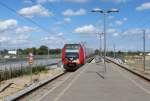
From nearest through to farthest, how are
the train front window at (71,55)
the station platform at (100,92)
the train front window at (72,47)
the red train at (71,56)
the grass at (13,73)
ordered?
the station platform at (100,92)
the grass at (13,73)
the red train at (71,56)
the train front window at (71,55)
the train front window at (72,47)

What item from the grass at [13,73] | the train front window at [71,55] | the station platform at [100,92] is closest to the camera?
the station platform at [100,92]

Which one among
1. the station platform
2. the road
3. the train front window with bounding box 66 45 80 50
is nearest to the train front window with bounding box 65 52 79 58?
the train front window with bounding box 66 45 80 50

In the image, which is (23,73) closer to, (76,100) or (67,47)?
(67,47)

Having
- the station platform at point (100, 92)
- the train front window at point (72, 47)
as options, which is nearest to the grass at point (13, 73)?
the station platform at point (100, 92)

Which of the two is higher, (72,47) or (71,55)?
(72,47)

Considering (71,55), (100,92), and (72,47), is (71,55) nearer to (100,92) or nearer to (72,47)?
(72,47)

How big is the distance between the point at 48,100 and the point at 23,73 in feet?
70.7

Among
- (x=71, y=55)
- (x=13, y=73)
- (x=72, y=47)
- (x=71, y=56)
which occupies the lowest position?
(x=13, y=73)

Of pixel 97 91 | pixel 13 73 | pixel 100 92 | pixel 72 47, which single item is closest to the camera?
pixel 100 92

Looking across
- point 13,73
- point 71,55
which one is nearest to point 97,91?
point 13,73

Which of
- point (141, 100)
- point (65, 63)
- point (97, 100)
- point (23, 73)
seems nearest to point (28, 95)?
point (97, 100)

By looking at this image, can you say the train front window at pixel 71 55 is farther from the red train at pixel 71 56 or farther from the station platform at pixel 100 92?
the station platform at pixel 100 92

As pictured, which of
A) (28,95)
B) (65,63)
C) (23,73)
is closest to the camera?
(28,95)

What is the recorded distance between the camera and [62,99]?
53.5 ft
